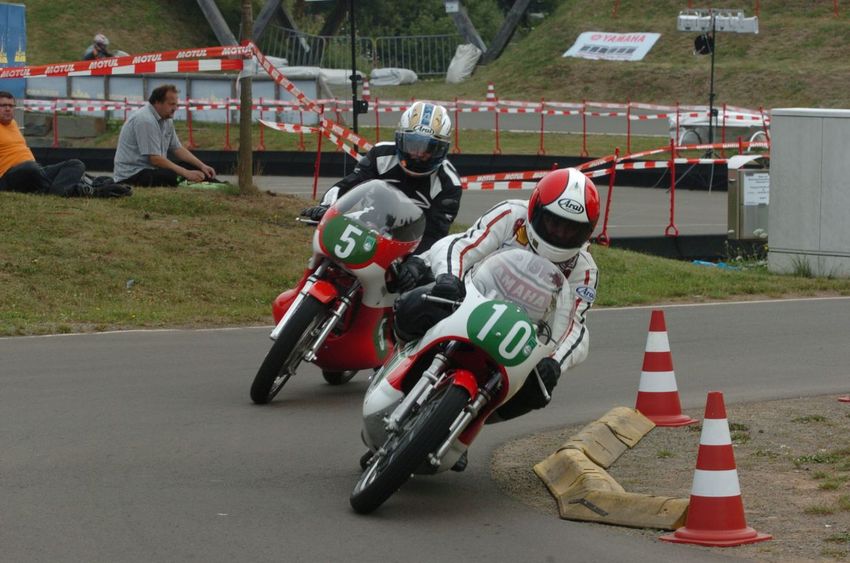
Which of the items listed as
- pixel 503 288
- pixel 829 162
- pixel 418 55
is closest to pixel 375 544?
pixel 503 288

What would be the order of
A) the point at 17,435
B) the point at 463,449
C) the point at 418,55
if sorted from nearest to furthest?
1. the point at 463,449
2. the point at 17,435
3. the point at 418,55

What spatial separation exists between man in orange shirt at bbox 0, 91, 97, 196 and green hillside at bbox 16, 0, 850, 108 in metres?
23.4

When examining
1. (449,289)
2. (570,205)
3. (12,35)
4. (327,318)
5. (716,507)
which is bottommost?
(716,507)

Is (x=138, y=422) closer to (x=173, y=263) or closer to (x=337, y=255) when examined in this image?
(x=337, y=255)

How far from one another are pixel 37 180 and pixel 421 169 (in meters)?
8.00

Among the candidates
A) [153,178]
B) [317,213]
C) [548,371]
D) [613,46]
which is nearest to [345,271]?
[317,213]

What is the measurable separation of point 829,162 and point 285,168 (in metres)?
14.1

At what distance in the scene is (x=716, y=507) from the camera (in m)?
6.40

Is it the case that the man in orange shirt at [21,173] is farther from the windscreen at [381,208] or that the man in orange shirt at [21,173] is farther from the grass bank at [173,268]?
the windscreen at [381,208]

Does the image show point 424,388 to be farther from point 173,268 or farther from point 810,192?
point 810,192

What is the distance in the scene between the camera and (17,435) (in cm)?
827

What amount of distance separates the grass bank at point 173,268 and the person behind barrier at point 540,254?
568 centimetres

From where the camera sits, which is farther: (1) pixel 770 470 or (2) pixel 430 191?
(2) pixel 430 191

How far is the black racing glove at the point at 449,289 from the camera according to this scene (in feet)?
22.8
